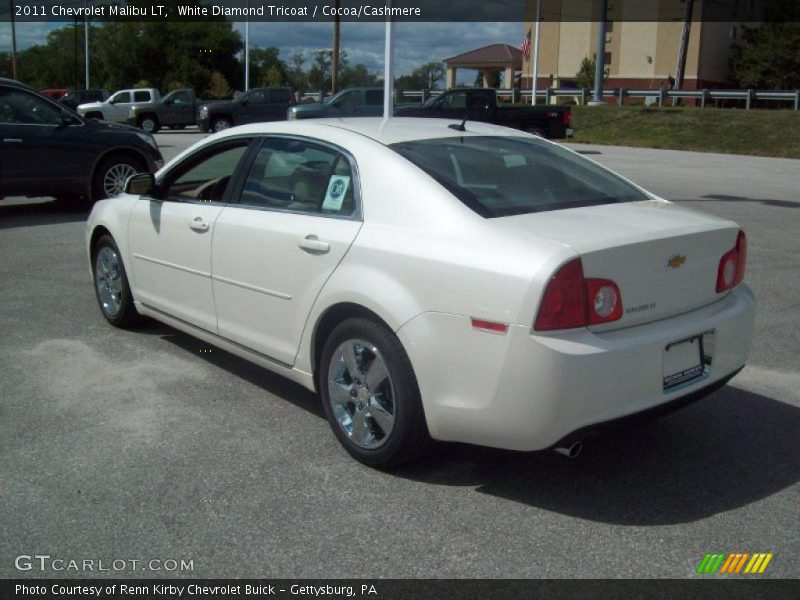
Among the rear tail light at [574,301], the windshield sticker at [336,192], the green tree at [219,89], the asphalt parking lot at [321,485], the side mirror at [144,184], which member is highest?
the green tree at [219,89]

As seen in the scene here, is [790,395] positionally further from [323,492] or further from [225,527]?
[225,527]

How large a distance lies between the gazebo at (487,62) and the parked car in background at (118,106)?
37.7 meters

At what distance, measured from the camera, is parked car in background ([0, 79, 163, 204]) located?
11602mm

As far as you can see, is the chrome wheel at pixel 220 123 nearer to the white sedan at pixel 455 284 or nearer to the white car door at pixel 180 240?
the white car door at pixel 180 240

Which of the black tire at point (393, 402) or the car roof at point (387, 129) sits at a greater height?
the car roof at point (387, 129)

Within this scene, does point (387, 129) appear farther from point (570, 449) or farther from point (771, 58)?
point (771, 58)

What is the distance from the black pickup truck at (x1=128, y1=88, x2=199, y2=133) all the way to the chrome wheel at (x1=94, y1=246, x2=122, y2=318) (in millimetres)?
31827

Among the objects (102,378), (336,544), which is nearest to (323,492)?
(336,544)

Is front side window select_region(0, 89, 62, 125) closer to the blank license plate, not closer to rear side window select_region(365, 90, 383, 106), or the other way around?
the blank license plate

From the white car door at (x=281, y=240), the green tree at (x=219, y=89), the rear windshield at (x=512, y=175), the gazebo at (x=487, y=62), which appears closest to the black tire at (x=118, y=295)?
the white car door at (x=281, y=240)

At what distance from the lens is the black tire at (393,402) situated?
3.83m

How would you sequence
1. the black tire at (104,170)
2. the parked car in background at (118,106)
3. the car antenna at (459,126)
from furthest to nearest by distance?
the parked car in background at (118,106) → the black tire at (104,170) → the car antenna at (459,126)

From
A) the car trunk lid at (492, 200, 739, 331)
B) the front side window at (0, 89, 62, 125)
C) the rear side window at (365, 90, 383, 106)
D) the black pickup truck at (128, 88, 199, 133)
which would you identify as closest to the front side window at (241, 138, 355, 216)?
the car trunk lid at (492, 200, 739, 331)

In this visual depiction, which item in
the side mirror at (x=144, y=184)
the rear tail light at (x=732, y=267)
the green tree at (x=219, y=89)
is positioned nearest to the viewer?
the rear tail light at (x=732, y=267)
